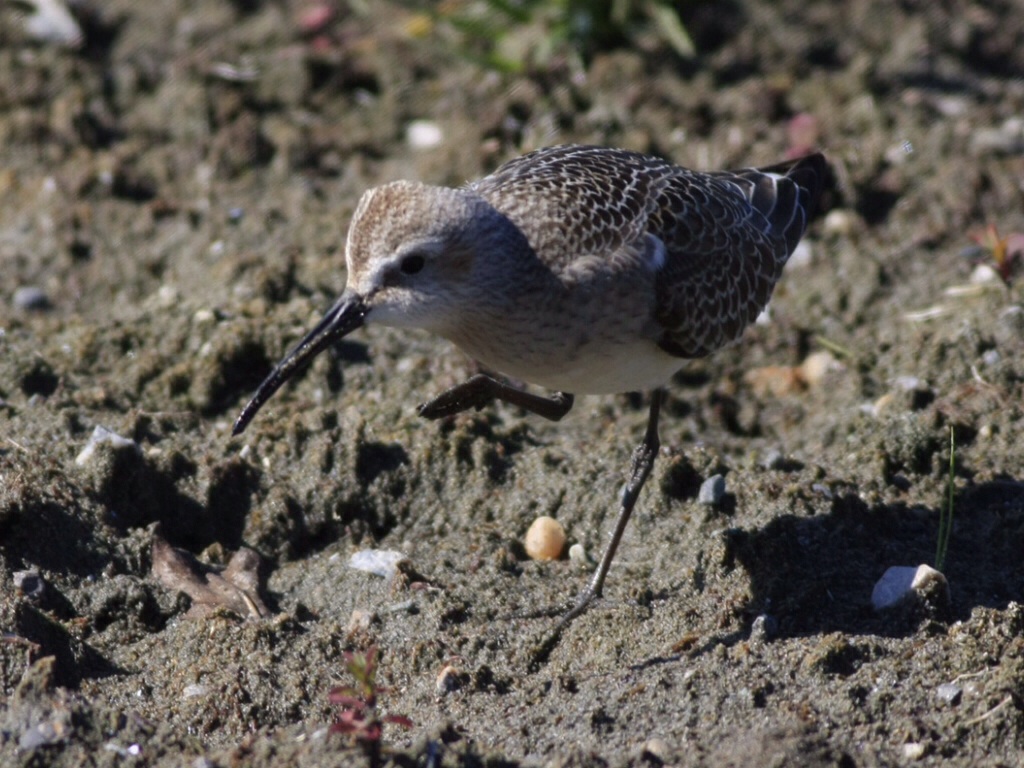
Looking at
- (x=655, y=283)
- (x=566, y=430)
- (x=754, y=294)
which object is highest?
(x=655, y=283)

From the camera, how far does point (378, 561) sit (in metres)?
5.44

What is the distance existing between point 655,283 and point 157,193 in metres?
3.52

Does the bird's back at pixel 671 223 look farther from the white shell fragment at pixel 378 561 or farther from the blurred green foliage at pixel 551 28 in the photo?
the blurred green foliage at pixel 551 28

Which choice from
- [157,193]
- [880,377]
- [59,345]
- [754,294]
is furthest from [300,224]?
[880,377]

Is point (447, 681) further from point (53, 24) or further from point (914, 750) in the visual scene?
point (53, 24)

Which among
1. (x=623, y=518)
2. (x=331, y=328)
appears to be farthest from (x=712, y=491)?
(x=331, y=328)

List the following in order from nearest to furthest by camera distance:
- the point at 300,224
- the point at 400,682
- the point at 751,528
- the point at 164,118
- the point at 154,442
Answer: the point at 400,682, the point at 751,528, the point at 154,442, the point at 300,224, the point at 164,118

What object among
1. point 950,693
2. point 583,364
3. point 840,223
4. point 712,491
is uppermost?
point 583,364

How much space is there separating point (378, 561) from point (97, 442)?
1.25m

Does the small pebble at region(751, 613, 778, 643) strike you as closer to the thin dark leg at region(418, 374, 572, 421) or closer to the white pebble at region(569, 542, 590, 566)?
the white pebble at region(569, 542, 590, 566)

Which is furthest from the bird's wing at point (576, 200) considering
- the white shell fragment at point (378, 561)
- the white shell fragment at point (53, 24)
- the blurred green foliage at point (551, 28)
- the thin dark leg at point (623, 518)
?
the white shell fragment at point (53, 24)

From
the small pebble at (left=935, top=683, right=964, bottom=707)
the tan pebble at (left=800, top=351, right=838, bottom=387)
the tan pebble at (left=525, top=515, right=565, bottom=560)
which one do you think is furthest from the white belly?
the small pebble at (left=935, top=683, right=964, bottom=707)

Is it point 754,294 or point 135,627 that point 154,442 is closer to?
point 135,627

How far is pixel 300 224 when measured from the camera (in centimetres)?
740
